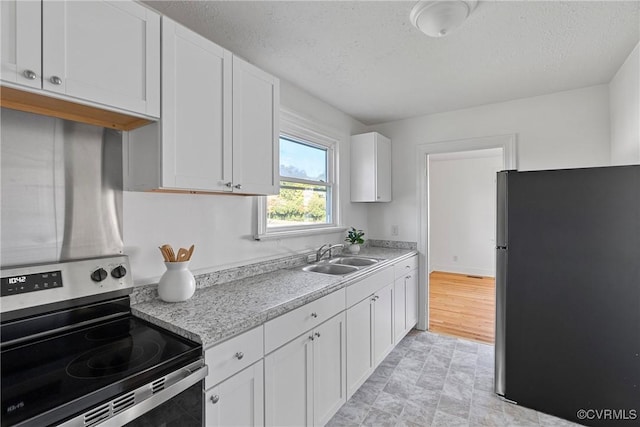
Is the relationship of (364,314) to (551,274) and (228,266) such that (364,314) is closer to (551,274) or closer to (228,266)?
(228,266)

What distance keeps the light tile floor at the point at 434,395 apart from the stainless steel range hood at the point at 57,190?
1.76 meters

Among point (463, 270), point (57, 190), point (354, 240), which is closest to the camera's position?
point (57, 190)

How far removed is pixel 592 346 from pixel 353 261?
1.69 metres

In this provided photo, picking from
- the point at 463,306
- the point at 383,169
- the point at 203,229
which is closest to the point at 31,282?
the point at 203,229

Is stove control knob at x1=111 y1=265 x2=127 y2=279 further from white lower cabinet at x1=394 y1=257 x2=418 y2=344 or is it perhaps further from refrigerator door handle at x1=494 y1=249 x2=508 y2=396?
refrigerator door handle at x1=494 y1=249 x2=508 y2=396

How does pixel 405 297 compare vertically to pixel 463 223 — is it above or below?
below

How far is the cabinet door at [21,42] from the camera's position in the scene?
0.88m

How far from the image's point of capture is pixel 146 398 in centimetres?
90

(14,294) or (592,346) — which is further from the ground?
(14,294)

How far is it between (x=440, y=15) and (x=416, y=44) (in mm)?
338

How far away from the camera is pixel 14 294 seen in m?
1.09

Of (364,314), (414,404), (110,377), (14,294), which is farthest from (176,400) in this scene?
(414,404)

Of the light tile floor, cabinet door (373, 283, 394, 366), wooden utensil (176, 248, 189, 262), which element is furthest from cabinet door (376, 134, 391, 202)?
wooden utensil (176, 248, 189, 262)

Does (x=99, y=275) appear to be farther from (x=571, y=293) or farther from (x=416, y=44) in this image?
(x=571, y=293)
